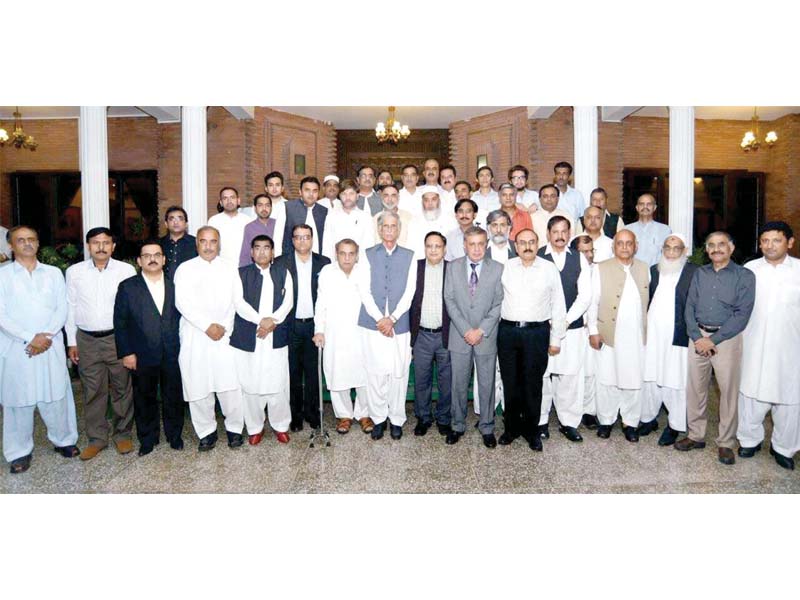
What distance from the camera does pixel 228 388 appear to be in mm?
4766

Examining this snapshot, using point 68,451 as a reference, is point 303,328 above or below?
above

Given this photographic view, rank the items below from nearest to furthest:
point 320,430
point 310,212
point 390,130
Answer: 1. point 320,430
2. point 310,212
3. point 390,130

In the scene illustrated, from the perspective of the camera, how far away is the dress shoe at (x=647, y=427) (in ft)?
16.6

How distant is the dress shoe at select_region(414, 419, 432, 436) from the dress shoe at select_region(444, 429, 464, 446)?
0.24m

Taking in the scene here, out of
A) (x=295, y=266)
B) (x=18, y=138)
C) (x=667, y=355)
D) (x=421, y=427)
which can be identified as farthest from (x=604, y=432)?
(x=18, y=138)

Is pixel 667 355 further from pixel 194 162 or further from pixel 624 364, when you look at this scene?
pixel 194 162

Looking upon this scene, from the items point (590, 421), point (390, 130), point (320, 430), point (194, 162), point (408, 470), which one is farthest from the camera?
point (390, 130)

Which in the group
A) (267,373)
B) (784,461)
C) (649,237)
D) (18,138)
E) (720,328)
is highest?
(18,138)

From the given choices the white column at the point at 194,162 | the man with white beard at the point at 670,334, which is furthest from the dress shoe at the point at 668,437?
the white column at the point at 194,162

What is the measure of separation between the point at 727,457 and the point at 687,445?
30 cm

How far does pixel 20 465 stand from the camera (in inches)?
174

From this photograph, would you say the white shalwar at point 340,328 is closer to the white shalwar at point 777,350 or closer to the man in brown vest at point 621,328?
the man in brown vest at point 621,328

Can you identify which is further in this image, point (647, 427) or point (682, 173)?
point (682, 173)

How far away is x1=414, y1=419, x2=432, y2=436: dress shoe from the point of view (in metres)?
4.99
